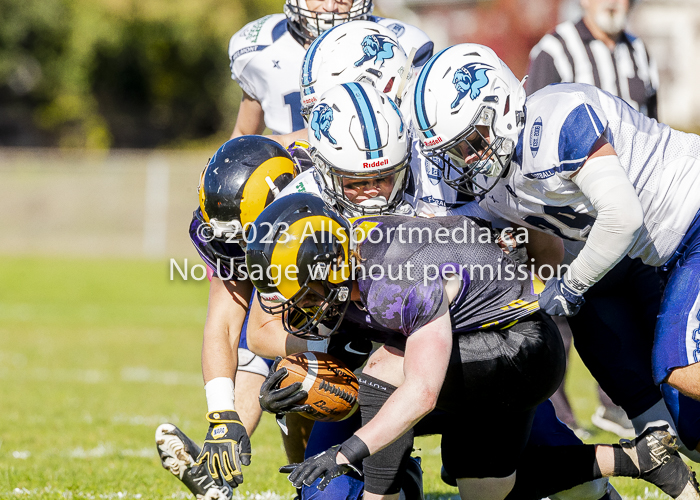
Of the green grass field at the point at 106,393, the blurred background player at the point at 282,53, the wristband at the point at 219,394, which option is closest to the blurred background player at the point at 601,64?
the green grass field at the point at 106,393

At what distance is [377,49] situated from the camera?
3.39 m

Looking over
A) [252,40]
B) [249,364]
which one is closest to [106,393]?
[249,364]

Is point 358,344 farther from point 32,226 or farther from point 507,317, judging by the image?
point 32,226

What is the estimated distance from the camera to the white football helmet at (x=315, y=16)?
4.02 m

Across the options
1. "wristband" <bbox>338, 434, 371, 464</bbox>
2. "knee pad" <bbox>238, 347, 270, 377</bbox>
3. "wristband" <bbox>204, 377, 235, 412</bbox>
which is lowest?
"knee pad" <bbox>238, 347, 270, 377</bbox>

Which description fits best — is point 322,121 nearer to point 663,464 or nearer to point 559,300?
point 559,300

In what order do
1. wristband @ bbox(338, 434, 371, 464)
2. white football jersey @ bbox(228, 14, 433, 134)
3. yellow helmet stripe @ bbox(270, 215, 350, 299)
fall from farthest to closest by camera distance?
1. white football jersey @ bbox(228, 14, 433, 134)
2. yellow helmet stripe @ bbox(270, 215, 350, 299)
3. wristband @ bbox(338, 434, 371, 464)

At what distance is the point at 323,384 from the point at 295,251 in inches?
20.2

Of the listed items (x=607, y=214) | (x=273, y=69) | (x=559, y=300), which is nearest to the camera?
(x=607, y=214)

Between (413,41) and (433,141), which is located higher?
(413,41)

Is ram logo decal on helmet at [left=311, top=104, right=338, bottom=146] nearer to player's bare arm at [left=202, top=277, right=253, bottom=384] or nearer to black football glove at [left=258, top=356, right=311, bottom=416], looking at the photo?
player's bare arm at [left=202, top=277, right=253, bottom=384]

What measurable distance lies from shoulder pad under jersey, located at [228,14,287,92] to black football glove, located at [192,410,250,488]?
1.97 meters

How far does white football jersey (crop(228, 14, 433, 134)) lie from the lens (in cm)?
428

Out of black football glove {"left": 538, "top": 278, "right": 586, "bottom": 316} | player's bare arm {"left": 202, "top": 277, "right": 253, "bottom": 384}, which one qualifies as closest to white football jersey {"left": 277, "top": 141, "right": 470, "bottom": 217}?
black football glove {"left": 538, "top": 278, "right": 586, "bottom": 316}
